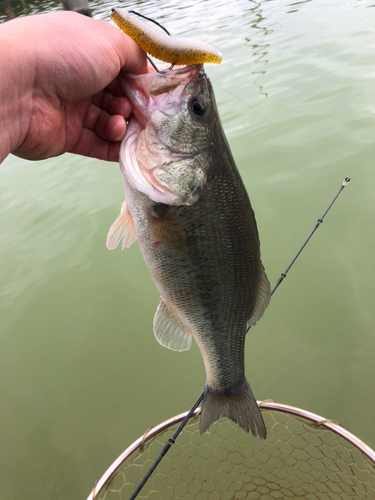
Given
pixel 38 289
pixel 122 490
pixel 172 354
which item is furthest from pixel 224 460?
pixel 38 289

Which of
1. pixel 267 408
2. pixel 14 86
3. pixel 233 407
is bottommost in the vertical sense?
pixel 267 408

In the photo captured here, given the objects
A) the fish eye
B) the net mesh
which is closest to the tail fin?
the net mesh

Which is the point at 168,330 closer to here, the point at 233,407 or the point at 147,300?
the point at 233,407

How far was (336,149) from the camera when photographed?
14.1 feet

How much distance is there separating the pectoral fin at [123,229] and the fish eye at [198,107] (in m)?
0.48

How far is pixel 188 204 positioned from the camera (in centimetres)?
139

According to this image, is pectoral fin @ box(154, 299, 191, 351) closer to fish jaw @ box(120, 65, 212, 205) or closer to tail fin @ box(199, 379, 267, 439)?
tail fin @ box(199, 379, 267, 439)

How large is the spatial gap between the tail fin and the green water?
90cm

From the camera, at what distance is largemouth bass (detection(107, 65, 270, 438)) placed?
1368mm

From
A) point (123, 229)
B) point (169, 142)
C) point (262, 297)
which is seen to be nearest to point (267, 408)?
point (262, 297)

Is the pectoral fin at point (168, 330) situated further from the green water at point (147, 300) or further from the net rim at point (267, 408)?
the green water at point (147, 300)

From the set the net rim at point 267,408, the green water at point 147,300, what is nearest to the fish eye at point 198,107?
the net rim at point 267,408

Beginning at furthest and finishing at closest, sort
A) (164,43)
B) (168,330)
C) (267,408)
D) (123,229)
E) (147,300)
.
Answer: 1. (147,300)
2. (267,408)
3. (168,330)
4. (123,229)
5. (164,43)

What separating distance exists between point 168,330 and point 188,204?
643 millimetres
